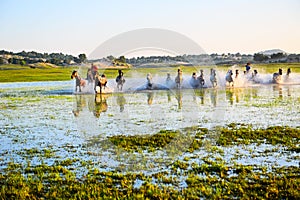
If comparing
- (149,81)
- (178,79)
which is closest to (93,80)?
(149,81)

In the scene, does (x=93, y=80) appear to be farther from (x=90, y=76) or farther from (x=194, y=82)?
(x=194, y=82)

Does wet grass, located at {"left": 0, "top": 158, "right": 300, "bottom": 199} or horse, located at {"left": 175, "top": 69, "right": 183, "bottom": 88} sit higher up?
horse, located at {"left": 175, "top": 69, "right": 183, "bottom": 88}

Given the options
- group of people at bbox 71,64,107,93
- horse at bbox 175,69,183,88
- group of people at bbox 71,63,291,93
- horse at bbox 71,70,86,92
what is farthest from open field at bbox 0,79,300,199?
horse at bbox 175,69,183,88

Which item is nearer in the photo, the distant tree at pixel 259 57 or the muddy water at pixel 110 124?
the muddy water at pixel 110 124

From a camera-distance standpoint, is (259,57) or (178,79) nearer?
(178,79)

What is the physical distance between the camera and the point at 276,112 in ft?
64.5

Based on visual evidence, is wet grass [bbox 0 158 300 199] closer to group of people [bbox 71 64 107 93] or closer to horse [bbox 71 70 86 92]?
group of people [bbox 71 64 107 93]

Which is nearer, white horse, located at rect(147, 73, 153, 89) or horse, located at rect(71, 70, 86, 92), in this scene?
horse, located at rect(71, 70, 86, 92)

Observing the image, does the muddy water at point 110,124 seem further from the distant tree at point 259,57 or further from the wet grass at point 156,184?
the distant tree at point 259,57

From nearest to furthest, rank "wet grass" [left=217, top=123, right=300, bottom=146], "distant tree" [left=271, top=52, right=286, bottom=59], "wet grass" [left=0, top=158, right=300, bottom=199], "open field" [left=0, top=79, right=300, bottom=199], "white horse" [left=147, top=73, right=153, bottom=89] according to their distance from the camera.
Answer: "wet grass" [left=0, top=158, right=300, bottom=199] → "open field" [left=0, top=79, right=300, bottom=199] → "wet grass" [left=217, top=123, right=300, bottom=146] → "white horse" [left=147, top=73, right=153, bottom=89] → "distant tree" [left=271, top=52, right=286, bottom=59]

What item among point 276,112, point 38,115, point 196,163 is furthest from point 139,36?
point 196,163

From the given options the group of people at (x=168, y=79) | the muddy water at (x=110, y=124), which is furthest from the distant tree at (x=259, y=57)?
the muddy water at (x=110, y=124)

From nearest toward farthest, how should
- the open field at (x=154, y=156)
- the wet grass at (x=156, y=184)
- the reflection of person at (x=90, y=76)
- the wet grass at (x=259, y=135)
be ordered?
the wet grass at (x=156, y=184)
the open field at (x=154, y=156)
the wet grass at (x=259, y=135)
the reflection of person at (x=90, y=76)

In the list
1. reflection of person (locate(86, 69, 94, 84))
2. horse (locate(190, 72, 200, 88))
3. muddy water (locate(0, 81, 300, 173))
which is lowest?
muddy water (locate(0, 81, 300, 173))
